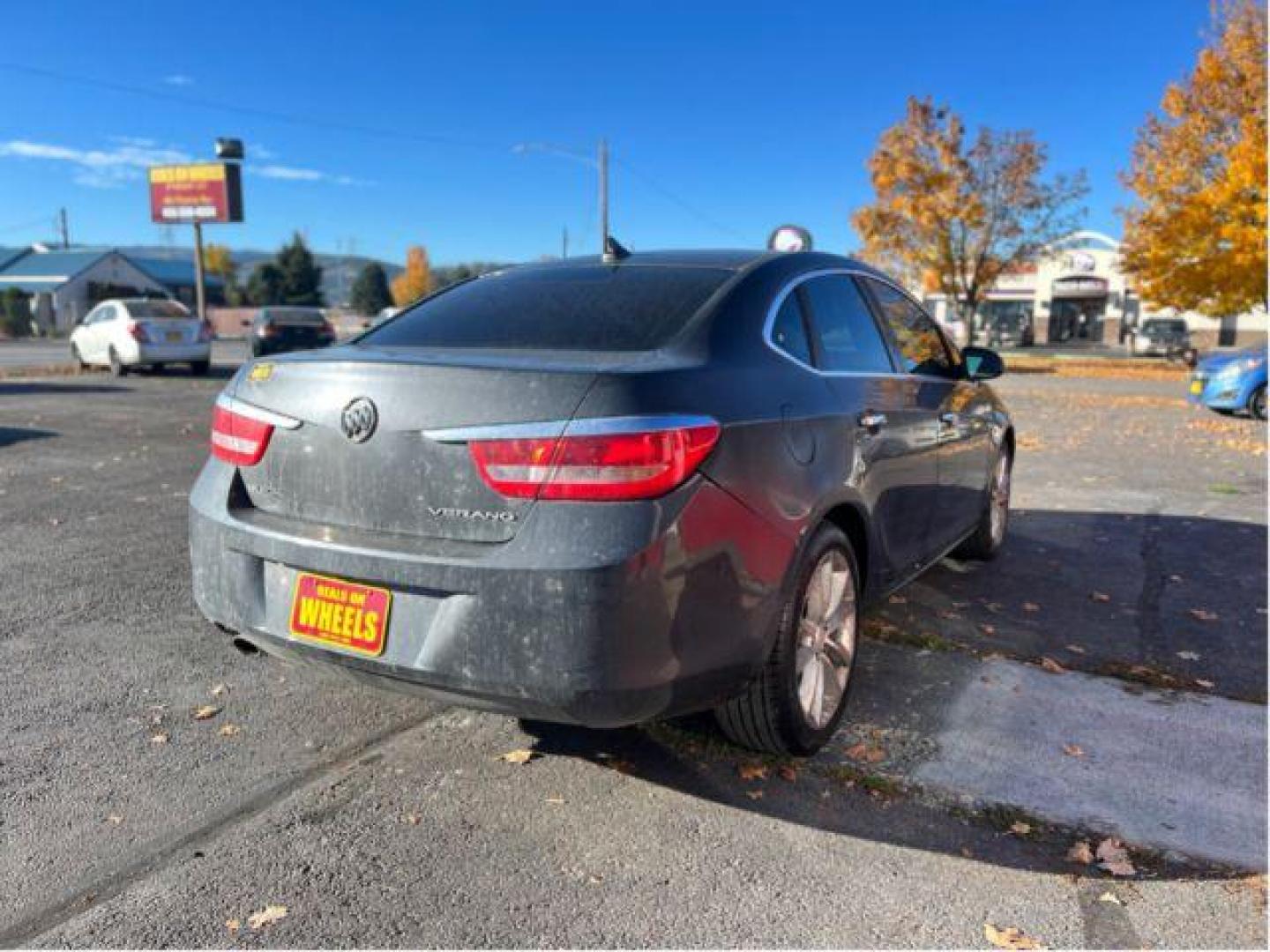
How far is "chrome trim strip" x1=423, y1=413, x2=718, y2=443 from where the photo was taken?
244cm

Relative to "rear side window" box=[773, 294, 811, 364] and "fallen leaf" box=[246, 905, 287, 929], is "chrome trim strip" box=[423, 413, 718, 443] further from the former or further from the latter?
"fallen leaf" box=[246, 905, 287, 929]

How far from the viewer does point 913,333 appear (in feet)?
14.6

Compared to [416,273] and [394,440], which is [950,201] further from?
[416,273]

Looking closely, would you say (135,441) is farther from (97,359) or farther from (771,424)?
(97,359)

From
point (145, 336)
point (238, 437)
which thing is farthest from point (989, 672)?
point (145, 336)

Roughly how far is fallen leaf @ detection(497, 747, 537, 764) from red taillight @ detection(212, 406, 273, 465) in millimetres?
1232

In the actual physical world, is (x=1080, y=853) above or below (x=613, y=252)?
below


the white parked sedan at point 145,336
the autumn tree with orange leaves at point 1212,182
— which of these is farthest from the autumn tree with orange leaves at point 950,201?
the white parked sedan at point 145,336

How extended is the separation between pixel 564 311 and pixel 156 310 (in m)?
18.1

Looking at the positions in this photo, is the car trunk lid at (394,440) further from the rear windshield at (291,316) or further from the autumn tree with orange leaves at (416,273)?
the autumn tree with orange leaves at (416,273)

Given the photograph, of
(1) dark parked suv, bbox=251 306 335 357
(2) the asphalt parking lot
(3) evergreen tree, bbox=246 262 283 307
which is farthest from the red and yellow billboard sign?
(2) the asphalt parking lot

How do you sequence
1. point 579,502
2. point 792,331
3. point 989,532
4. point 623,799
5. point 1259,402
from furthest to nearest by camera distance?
point 1259,402
point 989,532
point 792,331
point 623,799
point 579,502

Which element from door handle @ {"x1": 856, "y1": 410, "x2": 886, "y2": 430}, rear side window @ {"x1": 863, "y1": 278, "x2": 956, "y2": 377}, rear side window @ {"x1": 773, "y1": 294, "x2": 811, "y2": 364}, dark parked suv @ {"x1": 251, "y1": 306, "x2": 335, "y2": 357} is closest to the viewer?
rear side window @ {"x1": 773, "y1": 294, "x2": 811, "y2": 364}

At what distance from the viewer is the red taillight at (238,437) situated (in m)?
2.97
